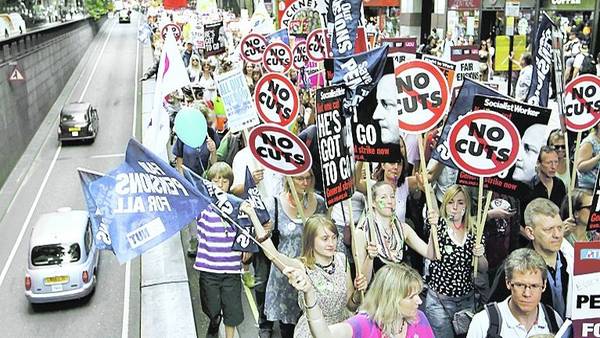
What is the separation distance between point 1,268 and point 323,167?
1077 cm

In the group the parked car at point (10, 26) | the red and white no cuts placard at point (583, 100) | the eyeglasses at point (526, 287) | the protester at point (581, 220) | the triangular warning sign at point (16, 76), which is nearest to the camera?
the eyeglasses at point (526, 287)

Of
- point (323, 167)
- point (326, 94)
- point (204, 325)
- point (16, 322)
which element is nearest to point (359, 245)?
point (323, 167)

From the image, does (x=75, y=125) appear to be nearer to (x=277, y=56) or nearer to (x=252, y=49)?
(x=252, y=49)

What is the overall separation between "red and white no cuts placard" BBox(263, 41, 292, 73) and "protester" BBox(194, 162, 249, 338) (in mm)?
6948

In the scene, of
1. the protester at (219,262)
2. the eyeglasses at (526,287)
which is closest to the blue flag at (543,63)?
the protester at (219,262)

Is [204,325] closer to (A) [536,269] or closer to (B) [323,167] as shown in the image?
(B) [323,167]

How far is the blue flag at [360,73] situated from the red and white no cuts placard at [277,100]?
131cm

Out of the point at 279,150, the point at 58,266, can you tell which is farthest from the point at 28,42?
the point at 279,150

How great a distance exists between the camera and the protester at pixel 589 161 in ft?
27.0

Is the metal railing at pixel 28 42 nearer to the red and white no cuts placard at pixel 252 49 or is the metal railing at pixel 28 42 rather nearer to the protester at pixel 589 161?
the red and white no cuts placard at pixel 252 49

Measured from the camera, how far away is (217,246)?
6.98 metres

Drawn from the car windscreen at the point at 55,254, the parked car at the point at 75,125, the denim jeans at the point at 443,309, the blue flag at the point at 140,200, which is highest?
the blue flag at the point at 140,200

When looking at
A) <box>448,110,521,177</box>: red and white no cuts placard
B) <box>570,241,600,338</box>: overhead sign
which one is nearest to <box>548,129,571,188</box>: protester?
<box>448,110,521,177</box>: red and white no cuts placard

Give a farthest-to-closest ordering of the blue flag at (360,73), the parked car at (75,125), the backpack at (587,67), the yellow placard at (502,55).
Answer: the parked car at (75,125), the yellow placard at (502,55), the backpack at (587,67), the blue flag at (360,73)
